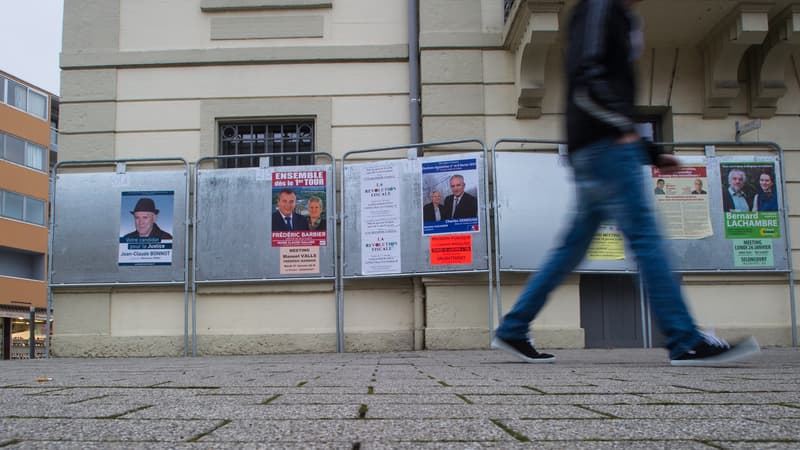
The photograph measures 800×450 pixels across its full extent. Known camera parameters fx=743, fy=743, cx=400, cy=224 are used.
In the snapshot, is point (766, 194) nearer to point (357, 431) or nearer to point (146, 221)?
point (146, 221)

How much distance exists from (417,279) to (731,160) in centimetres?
371

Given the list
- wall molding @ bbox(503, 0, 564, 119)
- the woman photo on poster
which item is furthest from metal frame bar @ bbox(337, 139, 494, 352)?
the woman photo on poster

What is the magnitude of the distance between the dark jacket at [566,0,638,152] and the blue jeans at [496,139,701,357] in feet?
0.30

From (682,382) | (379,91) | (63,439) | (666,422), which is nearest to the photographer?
(63,439)

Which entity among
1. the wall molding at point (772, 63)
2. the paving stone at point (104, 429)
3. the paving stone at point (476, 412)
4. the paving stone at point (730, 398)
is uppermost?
the wall molding at point (772, 63)

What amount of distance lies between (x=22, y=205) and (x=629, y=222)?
42.6m

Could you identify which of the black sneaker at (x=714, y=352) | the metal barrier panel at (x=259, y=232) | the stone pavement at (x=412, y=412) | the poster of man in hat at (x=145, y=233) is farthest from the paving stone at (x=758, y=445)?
the poster of man in hat at (x=145, y=233)

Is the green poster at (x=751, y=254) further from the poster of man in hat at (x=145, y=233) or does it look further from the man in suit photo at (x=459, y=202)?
the poster of man in hat at (x=145, y=233)

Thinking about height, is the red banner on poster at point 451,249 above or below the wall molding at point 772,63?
below

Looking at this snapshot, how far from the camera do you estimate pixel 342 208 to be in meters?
8.10

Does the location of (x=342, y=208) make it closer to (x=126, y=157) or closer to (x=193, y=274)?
(x=193, y=274)

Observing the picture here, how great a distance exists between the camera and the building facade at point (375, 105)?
8.06 m

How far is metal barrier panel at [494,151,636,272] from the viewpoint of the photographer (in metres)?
7.76

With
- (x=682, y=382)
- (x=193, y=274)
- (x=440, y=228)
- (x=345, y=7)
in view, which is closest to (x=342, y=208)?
(x=440, y=228)
